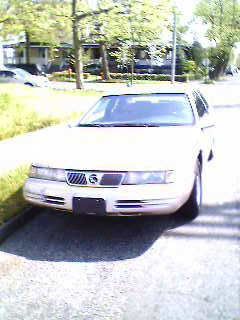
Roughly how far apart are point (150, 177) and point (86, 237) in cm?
88

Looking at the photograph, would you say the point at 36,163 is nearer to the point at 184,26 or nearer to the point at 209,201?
the point at 209,201

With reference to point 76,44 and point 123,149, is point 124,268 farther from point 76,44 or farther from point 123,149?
point 76,44

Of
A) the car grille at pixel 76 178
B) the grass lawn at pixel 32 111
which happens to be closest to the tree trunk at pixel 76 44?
the grass lawn at pixel 32 111

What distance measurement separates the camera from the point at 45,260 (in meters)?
4.20

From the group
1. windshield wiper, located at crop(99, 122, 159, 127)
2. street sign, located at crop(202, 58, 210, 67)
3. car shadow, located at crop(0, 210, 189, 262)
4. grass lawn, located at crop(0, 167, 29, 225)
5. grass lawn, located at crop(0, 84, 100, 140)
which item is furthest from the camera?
street sign, located at crop(202, 58, 210, 67)

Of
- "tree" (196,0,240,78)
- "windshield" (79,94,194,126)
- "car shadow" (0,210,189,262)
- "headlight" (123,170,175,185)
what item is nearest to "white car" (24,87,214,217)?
"headlight" (123,170,175,185)

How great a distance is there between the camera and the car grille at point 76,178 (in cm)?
448

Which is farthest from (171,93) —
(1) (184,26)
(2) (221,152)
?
(1) (184,26)

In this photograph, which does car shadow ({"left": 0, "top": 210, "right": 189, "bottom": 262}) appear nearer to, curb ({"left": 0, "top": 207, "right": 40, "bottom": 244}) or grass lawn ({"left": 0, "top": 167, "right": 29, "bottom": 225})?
curb ({"left": 0, "top": 207, "right": 40, "bottom": 244})

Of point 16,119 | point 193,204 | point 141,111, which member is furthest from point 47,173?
point 16,119

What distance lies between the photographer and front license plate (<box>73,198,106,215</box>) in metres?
4.37

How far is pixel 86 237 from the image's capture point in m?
4.70

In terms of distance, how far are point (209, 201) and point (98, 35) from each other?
20.9 metres

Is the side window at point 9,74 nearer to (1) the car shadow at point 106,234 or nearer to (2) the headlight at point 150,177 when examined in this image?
(1) the car shadow at point 106,234
